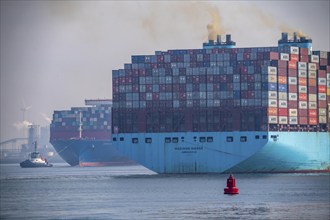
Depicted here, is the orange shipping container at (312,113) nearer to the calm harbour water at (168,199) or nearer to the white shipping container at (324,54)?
the white shipping container at (324,54)

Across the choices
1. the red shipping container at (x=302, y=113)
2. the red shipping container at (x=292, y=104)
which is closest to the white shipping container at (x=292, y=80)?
the red shipping container at (x=292, y=104)

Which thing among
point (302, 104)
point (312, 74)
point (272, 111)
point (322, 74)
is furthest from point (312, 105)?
point (272, 111)

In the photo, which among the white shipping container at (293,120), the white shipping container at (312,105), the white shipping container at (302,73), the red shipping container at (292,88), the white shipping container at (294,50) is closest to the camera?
the white shipping container at (293,120)

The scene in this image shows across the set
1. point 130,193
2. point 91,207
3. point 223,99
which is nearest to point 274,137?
point 223,99

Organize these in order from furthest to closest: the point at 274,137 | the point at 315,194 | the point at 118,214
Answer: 1. the point at 274,137
2. the point at 315,194
3. the point at 118,214

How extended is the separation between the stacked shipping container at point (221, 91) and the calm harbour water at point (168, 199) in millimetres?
9171

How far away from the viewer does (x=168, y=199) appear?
9431cm

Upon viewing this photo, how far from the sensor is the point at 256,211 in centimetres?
8138

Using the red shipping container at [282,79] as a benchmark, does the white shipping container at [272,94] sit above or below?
below

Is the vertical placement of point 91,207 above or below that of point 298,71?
below

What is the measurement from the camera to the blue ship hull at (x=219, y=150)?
14025cm

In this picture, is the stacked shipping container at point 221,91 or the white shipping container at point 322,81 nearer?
the stacked shipping container at point 221,91

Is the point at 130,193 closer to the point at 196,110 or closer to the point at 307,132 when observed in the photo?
the point at 196,110

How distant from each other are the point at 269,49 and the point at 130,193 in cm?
4571
